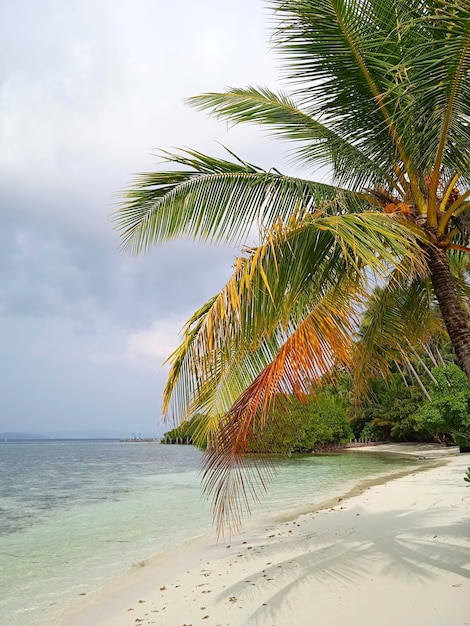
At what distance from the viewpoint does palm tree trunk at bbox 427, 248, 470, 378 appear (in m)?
3.88

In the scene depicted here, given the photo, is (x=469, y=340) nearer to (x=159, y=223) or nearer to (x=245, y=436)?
(x=245, y=436)

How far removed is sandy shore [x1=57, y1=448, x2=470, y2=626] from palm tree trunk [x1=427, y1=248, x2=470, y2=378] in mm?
2045

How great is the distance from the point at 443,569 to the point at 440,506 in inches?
196

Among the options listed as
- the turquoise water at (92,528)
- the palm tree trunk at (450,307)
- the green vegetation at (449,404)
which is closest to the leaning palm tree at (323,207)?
the palm tree trunk at (450,307)

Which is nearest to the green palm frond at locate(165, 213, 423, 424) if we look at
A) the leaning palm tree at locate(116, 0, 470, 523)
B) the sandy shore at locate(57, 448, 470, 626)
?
the leaning palm tree at locate(116, 0, 470, 523)

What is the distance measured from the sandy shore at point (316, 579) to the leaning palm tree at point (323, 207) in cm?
153

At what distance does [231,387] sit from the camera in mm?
4344

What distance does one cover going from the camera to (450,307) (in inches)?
155

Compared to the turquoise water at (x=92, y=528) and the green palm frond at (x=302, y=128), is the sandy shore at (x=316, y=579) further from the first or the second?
the green palm frond at (x=302, y=128)

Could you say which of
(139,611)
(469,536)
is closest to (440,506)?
(469,536)

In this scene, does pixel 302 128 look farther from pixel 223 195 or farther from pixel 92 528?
pixel 92 528

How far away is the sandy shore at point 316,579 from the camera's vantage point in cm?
434

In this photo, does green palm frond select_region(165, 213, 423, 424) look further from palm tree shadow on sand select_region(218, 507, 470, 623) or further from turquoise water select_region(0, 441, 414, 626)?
turquoise water select_region(0, 441, 414, 626)

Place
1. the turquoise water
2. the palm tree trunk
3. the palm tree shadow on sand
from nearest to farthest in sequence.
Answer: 1. the palm tree trunk
2. the palm tree shadow on sand
3. the turquoise water
